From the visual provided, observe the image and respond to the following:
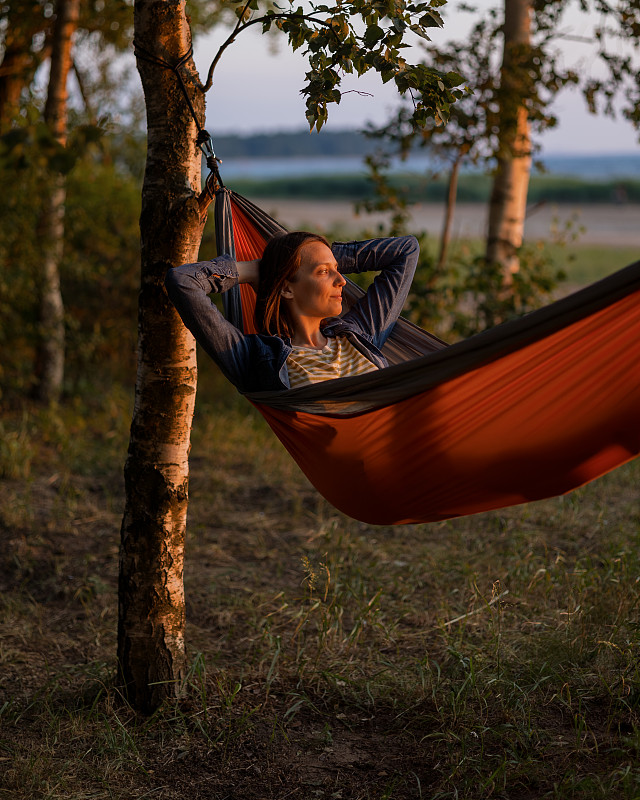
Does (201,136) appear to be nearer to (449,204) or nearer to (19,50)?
(449,204)

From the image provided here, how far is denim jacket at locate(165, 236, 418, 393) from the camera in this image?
88.2 inches

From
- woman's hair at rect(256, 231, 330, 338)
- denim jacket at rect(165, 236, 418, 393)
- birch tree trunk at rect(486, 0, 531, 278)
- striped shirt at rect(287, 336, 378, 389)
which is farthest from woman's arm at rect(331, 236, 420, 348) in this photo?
birch tree trunk at rect(486, 0, 531, 278)

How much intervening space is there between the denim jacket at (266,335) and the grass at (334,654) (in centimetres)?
76

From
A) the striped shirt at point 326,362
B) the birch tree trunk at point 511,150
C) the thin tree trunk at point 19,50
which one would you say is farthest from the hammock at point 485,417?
the thin tree trunk at point 19,50

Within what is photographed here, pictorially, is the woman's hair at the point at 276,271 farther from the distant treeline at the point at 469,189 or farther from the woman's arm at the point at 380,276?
the distant treeline at the point at 469,189

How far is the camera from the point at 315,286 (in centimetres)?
255

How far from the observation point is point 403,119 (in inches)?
195

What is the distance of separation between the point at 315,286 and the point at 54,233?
10.5ft

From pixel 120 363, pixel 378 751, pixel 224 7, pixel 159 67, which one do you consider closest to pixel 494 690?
pixel 378 751

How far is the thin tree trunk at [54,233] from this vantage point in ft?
16.8

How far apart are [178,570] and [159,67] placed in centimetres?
136

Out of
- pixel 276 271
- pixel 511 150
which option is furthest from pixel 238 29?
pixel 511 150

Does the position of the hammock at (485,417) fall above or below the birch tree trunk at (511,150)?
below

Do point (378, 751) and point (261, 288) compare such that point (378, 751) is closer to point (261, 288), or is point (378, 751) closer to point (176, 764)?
point (176, 764)
